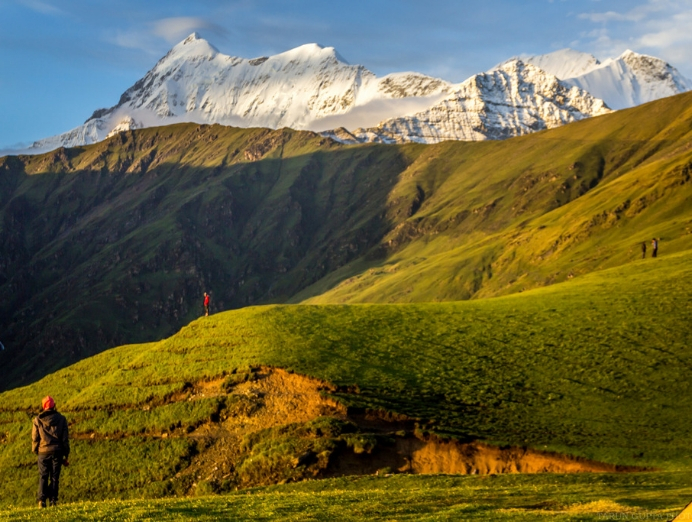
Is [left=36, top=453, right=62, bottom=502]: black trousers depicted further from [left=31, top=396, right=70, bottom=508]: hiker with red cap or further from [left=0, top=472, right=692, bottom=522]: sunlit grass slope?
[left=0, top=472, right=692, bottom=522]: sunlit grass slope

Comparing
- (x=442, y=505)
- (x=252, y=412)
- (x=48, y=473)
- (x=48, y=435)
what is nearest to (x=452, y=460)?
(x=252, y=412)

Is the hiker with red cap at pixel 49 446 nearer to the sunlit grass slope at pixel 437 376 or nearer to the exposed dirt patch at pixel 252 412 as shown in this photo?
the sunlit grass slope at pixel 437 376

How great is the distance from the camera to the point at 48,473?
3036 centimetres

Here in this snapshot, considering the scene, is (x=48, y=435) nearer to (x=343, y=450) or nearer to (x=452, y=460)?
(x=343, y=450)

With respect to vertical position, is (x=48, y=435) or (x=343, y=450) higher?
(x=48, y=435)

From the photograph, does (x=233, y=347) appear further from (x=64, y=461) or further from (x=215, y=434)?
(x=64, y=461)

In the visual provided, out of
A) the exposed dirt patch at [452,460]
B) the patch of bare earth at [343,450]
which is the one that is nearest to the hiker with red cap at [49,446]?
the patch of bare earth at [343,450]

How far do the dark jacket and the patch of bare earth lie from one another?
679 inches

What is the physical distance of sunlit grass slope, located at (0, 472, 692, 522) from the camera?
24922mm

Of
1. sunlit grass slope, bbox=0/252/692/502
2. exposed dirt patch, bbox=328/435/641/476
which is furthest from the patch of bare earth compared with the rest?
sunlit grass slope, bbox=0/252/692/502

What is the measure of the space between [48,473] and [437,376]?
3287 cm

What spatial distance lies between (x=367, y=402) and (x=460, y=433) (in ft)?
24.5

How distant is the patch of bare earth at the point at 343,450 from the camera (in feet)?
150

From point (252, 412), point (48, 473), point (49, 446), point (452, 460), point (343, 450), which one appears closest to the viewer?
point (49, 446)
